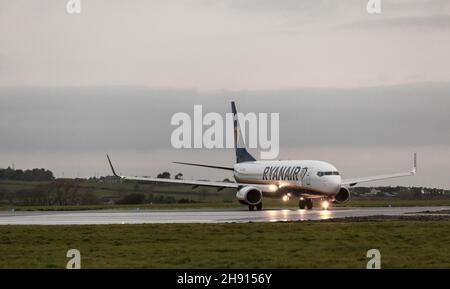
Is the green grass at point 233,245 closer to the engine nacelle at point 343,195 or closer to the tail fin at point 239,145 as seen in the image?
the engine nacelle at point 343,195

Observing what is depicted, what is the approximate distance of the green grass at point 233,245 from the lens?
28.4 metres

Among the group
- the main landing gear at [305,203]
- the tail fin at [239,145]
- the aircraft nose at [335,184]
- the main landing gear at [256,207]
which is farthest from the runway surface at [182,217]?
the tail fin at [239,145]

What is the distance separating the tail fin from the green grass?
160ft

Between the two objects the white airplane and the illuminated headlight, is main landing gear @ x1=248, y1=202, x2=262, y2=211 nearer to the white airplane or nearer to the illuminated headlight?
the white airplane

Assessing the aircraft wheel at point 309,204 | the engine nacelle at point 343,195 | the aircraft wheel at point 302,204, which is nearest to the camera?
the aircraft wheel at point 309,204

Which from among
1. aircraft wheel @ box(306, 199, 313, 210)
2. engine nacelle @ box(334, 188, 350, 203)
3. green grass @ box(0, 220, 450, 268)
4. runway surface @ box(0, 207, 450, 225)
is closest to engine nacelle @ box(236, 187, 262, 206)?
aircraft wheel @ box(306, 199, 313, 210)

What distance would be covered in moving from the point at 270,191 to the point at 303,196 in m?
4.53

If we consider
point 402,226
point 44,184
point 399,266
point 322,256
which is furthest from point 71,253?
point 44,184

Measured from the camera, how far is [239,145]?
9606 centimetres

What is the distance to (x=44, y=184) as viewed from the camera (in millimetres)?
116000

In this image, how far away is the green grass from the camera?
28.4 m
